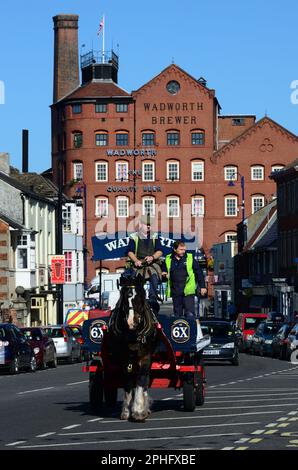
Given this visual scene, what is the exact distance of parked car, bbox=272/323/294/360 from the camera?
169 feet

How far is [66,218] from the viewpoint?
90312mm

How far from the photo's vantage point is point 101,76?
13512cm

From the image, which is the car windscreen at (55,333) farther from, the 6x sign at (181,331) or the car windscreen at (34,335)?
the 6x sign at (181,331)

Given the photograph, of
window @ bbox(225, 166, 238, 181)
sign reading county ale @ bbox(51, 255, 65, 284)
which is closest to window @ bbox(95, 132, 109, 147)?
window @ bbox(225, 166, 238, 181)

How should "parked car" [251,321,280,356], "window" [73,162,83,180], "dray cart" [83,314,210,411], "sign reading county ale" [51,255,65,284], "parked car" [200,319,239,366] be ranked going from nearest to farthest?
"dray cart" [83,314,210,411] → "parked car" [200,319,239,366] → "parked car" [251,321,280,356] → "sign reading county ale" [51,255,65,284] → "window" [73,162,83,180]

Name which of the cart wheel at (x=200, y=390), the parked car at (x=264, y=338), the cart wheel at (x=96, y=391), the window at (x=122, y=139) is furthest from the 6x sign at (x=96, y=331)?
the window at (x=122, y=139)

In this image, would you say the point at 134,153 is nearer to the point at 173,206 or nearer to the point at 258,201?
the point at 173,206

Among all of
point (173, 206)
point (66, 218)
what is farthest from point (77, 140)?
point (66, 218)

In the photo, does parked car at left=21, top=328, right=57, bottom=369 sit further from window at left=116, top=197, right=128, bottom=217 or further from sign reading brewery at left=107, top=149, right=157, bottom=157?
window at left=116, top=197, right=128, bottom=217

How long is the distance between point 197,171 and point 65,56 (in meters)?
18.9

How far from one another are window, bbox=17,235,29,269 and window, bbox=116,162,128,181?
59.0m

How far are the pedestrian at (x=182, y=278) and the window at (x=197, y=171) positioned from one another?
111677 millimetres

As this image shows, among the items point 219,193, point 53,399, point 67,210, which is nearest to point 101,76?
point 219,193

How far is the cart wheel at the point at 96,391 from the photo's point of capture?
1972cm
